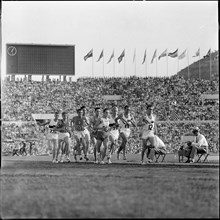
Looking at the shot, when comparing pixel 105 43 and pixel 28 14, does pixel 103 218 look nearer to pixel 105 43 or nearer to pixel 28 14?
pixel 28 14

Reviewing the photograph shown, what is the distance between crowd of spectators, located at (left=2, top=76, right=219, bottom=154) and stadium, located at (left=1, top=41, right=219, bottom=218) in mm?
30

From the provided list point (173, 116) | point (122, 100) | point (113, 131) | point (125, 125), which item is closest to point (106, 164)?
point (113, 131)

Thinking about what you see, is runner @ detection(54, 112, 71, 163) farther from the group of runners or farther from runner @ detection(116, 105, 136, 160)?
runner @ detection(116, 105, 136, 160)

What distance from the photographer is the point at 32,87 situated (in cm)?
1755

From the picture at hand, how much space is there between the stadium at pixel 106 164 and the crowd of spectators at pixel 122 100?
1.2 inches

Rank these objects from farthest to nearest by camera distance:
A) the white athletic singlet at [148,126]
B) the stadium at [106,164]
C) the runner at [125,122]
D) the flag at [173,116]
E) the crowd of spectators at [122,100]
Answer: the flag at [173,116]
the crowd of spectators at [122,100]
the runner at [125,122]
the white athletic singlet at [148,126]
the stadium at [106,164]

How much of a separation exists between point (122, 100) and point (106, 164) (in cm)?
726

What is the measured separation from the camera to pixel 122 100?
18297 millimetres

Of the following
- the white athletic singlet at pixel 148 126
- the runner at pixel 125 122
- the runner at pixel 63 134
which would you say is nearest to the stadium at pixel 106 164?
the runner at pixel 63 134

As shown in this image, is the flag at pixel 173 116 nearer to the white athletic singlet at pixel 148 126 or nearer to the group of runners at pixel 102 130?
the group of runners at pixel 102 130

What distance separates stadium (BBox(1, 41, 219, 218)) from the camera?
4664 millimetres

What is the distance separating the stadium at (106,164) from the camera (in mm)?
4664

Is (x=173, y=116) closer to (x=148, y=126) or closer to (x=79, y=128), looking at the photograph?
(x=79, y=128)

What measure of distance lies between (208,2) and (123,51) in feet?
8.65
